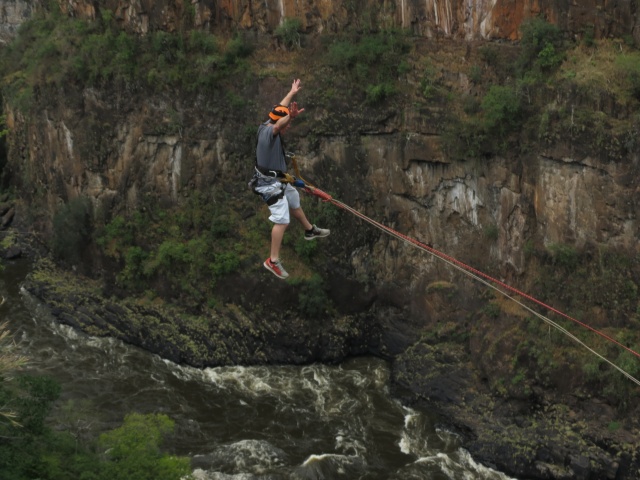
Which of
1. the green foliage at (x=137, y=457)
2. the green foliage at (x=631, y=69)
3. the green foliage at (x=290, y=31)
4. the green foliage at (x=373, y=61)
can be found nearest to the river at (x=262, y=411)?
the green foliage at (x=137, y=457)

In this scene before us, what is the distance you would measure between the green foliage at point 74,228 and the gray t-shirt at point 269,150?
15517 mm

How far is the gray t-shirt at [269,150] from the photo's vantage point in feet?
37.0

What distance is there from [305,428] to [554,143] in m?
9.06

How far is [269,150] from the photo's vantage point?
1145 cm

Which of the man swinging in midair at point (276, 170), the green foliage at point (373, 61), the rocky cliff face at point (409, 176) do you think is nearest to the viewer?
the man swinging in midair at point (276, 170)

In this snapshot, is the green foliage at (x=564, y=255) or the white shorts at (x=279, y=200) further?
the green foliage at (x=564, y=255)

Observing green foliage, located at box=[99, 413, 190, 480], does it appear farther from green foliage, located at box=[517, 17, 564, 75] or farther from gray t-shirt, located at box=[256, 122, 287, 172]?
green foliage, located at box=[517, 17, 564, 75]

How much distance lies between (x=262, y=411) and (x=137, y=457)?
6.14 metres

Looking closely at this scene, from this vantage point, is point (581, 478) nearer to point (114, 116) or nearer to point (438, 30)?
point (438, 30)

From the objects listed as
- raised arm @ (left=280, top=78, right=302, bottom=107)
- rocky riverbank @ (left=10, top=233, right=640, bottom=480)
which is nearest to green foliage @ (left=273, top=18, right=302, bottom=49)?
rocky riverbank @ (left=10, top=233, right=640, bottom=480)

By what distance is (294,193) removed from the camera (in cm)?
1240

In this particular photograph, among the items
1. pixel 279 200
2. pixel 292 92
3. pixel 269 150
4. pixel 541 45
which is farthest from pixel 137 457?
pixel 541 45

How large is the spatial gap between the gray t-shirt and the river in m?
8.54

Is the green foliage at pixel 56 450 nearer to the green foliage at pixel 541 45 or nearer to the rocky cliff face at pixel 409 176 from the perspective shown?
the rocky cliff face at pixel 409 176
